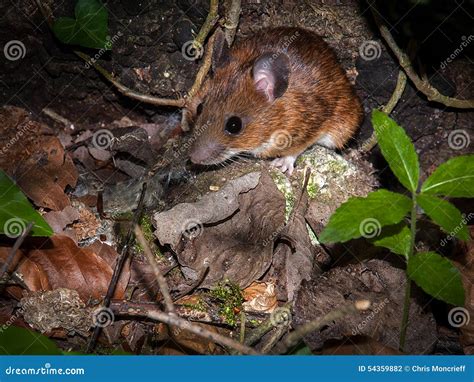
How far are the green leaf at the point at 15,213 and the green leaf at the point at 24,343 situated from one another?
527 millimetres

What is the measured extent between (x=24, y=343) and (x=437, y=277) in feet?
7.03

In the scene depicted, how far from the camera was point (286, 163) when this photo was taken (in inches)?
175

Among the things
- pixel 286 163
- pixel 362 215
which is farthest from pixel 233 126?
pixel 362 215

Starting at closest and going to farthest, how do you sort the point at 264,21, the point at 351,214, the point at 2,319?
1. the point at 351,214
2. the point at 2,319
3. the point at 264,21

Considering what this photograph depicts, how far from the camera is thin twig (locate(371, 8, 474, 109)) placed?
4336 mm

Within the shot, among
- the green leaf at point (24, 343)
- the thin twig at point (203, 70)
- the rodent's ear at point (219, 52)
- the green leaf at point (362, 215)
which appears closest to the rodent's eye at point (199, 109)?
the thin twig at point (203, 70)

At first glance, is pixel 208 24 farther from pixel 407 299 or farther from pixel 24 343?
pixel 24 343

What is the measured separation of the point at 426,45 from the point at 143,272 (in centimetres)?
274

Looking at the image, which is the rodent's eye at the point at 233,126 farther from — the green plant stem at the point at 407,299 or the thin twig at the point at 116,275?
the green plant stem at the point at 407,299

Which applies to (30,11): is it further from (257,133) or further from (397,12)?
(397,12)

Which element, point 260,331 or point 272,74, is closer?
point 260,331

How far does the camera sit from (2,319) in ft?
11.1

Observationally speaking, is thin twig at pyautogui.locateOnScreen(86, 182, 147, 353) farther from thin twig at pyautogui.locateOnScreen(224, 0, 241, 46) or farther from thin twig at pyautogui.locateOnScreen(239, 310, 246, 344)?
thin twig at pyautogui.locateOnScreen(224, 0, 241, 46)

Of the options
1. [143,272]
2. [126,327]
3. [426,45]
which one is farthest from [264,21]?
[126,327]
